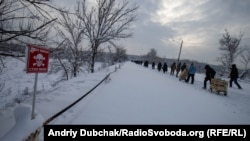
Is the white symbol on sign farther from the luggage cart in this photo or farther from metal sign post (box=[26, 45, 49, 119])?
the luggage cart

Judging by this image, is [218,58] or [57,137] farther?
[218,58]

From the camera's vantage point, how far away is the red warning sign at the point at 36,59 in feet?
16.8

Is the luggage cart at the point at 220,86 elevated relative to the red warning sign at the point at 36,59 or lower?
lower

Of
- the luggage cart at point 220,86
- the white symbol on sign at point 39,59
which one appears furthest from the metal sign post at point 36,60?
the luggage cart at point 220,86

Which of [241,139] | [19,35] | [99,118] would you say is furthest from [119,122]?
[19,35]

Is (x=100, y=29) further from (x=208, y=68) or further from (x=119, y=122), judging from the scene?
(x=119, y=122)

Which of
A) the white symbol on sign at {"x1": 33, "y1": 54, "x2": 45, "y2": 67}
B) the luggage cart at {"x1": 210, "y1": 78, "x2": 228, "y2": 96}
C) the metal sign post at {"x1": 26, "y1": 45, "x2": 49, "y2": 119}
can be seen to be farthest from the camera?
the luggage cart at {"x1": 210, "y1": 78, "x2": 228, "y2": 96}

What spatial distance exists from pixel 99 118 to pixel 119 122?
695mm

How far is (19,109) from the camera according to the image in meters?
5.27

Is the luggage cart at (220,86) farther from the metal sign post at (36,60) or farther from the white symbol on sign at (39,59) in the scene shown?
the white symbol on sign at (39,59)

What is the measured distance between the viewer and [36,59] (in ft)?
17.6

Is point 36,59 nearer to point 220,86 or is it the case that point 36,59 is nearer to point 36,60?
point 36,60

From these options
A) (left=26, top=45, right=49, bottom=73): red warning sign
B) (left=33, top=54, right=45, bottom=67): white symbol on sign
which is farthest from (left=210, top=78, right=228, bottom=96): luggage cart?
(left=33, top=54, right=45, bottom=67): white symbol on sign

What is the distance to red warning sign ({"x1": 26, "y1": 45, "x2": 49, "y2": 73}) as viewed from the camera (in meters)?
5.11
